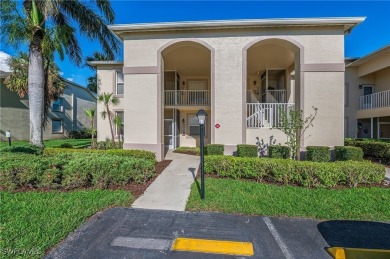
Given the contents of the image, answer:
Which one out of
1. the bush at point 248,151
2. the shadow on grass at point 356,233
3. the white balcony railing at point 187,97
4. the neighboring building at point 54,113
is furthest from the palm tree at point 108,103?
the shadow on grass at point 356,233

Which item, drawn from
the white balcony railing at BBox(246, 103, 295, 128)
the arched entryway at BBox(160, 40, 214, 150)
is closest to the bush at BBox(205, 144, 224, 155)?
the white balcony railing at BBox(246, 103, 295, 128)

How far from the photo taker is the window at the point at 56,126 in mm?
22086

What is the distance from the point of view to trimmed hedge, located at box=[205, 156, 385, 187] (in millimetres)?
5750

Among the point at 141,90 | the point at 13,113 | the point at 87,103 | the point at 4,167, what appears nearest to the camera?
the point at 4,167

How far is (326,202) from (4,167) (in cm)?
863

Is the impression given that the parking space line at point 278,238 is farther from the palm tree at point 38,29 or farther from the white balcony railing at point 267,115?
the palm tree at point 38,29

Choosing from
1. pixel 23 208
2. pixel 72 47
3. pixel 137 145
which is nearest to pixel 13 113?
pixel 72 47

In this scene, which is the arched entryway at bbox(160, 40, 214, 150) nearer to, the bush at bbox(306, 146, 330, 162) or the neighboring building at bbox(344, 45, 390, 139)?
the bush at bbox(306, 146, 330, 162)

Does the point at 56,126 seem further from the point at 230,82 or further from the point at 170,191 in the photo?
the point at 170,191

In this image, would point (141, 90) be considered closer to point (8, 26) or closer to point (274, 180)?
point (8, 26)

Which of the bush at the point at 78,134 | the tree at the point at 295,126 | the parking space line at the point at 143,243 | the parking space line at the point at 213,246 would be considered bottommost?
the parking space line at the point at 213,246

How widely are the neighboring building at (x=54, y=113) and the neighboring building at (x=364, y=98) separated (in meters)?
21.7

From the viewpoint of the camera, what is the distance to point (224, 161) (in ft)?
21.9

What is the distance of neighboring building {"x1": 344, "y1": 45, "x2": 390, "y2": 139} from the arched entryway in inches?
433
